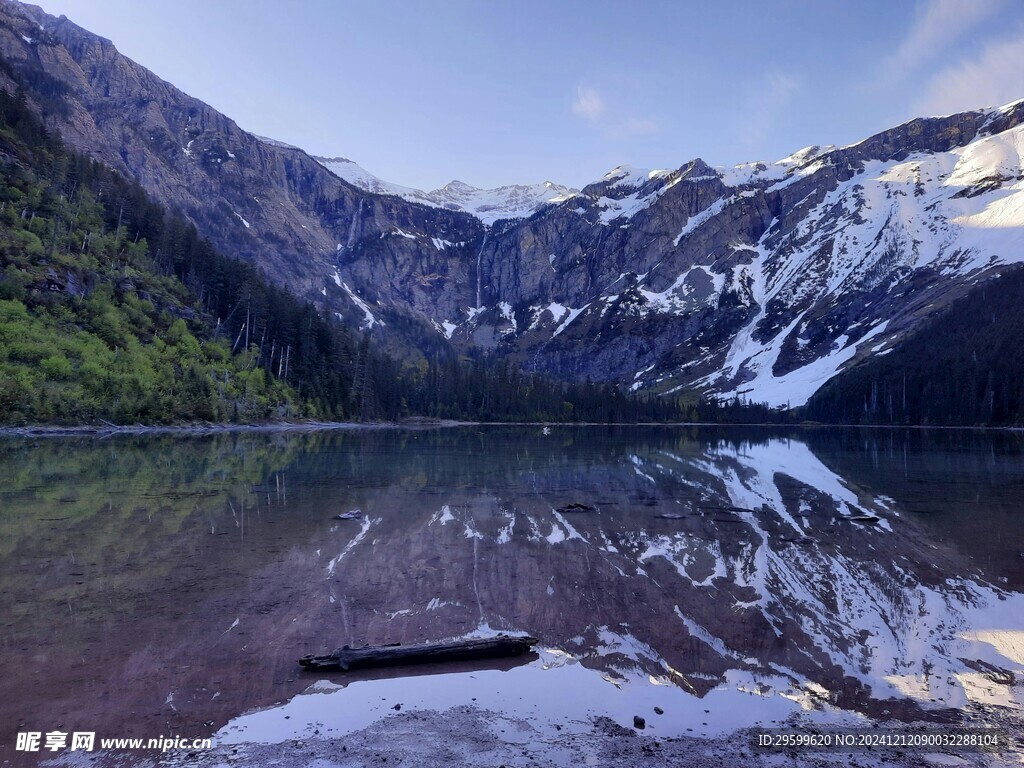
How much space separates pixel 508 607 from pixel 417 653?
10.9ft

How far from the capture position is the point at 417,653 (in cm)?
923

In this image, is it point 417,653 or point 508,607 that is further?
point 508,607

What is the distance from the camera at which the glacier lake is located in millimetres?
7750

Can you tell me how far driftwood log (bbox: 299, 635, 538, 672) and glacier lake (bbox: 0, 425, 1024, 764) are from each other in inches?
8.9

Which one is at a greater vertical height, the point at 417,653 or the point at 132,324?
the point at 132,324

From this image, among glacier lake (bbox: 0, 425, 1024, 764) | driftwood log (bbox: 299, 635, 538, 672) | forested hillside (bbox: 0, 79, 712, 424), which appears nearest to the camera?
glacier lake (bbox: 0, 425, 1024, 764)

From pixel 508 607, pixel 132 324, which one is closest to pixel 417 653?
pixel 508 607

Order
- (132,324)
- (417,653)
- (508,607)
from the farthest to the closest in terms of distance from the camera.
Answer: (132,324)
(508,607)
(417,653)

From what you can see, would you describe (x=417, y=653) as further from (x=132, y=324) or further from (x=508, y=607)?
(x=132, y=324)

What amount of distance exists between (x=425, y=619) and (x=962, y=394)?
16107 centimetres

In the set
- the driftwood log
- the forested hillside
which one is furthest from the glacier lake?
the forested hillside

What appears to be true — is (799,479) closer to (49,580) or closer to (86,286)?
(49,580)

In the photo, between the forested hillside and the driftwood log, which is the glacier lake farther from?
the forested hillside

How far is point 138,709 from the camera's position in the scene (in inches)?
292
